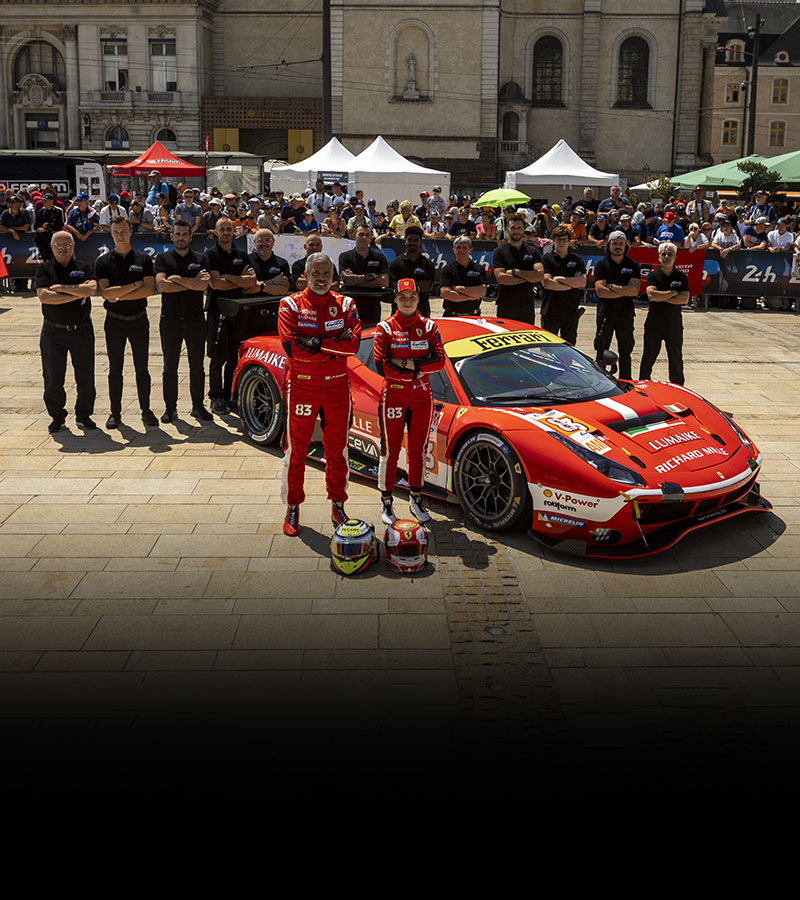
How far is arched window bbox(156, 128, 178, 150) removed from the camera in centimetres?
6216

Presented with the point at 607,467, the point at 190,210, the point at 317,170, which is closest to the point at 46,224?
the point at 190,210

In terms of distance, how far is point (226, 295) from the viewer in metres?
11.0

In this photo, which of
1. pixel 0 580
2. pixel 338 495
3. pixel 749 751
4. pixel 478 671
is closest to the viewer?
pixel 749 751

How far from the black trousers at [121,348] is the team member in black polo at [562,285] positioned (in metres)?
4.41

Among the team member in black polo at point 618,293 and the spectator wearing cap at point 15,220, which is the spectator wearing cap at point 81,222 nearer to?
the spectator wearing cap at point 15,220

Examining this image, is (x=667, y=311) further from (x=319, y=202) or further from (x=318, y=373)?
(x=319, y=202)

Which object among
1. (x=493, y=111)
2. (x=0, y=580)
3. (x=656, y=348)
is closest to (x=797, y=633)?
(x=0, y=580)

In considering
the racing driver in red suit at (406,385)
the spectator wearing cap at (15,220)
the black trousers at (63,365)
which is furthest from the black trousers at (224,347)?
the spectator wearing cap at (15,220)

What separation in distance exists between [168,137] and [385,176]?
3603 cm

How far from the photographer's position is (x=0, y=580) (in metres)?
6.48

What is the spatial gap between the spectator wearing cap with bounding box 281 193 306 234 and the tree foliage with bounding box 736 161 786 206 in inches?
499

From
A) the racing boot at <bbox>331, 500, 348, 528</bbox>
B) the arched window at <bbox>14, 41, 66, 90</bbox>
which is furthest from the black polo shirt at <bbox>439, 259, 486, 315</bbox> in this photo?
the arched window at <bbox>14, 41, 66, 90</bbox>

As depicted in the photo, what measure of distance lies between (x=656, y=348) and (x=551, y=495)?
5363mm

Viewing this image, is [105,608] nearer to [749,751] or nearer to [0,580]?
[0,580]
